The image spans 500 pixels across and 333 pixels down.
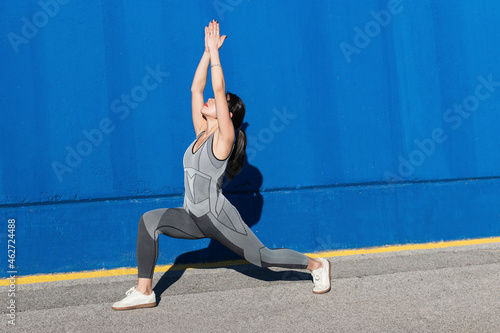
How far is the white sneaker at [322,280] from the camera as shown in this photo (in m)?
4.24

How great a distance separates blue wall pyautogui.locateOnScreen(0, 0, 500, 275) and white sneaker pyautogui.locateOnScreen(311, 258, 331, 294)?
1122 mm

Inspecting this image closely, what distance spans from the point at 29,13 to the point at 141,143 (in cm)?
164

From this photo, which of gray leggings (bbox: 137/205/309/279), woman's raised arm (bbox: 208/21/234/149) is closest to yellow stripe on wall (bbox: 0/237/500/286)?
gray leggings (bbox: 137/205/309/279)

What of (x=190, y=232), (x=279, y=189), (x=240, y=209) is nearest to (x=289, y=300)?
(x=190, y=232)

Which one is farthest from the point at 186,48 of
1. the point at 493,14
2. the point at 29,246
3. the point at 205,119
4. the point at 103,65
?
the point at 493,14

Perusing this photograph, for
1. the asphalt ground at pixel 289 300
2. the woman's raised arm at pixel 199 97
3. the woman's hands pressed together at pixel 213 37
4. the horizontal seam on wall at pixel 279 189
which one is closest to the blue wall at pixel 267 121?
the horizontal seam on wall at pixel 279 189

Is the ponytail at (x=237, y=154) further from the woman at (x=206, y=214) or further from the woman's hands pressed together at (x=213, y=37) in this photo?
the woman's hands pressed together at (x=213, y=37)

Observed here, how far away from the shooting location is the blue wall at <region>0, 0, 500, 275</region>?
195 inches

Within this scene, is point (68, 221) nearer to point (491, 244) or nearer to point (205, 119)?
point (205, 119)

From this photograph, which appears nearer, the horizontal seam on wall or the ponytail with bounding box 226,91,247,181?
the ponytail with bounding box 226,91,247,181

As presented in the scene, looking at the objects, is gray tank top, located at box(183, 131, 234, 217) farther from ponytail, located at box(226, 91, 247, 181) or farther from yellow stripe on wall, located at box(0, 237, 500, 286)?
yellow stripe on wall, located at box(0, 237, 500, 286)

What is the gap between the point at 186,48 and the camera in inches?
209

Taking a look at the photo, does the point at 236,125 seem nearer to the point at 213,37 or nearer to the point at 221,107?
the point at 221,107

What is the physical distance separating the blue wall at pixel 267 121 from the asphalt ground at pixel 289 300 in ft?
1.65
